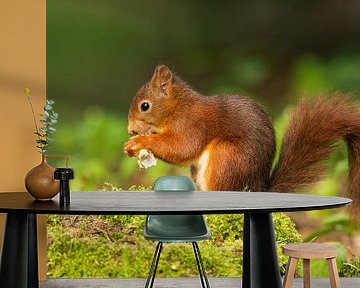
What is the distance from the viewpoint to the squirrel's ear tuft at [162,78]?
4641 mm

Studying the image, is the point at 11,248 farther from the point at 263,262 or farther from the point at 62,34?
the point at 62,34

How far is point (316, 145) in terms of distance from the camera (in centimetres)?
449

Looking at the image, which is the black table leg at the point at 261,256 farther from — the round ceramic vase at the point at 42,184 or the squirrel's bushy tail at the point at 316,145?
the squirrel's bushy tail at the point at 316,145

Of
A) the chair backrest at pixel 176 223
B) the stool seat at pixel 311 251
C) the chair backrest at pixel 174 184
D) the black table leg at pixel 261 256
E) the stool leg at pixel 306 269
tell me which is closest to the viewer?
the black table leg at pixel 261 256

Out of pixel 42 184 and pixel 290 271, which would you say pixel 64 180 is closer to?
pixel 42 184

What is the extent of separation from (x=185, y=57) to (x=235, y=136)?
623 mm

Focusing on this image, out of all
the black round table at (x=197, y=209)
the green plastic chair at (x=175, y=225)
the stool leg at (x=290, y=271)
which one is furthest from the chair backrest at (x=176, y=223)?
the black round table at (x=197, y=209)

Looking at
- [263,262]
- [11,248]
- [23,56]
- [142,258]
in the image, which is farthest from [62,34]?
[263,262]

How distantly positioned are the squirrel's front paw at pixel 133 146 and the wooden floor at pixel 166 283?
2.67 ft

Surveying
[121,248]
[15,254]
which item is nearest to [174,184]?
[121,248]

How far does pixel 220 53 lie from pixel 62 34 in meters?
1.03

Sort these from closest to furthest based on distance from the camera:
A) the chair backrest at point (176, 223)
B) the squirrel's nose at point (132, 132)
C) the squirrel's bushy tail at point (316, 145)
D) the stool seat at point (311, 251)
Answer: the stool seat at point (311, 251)
the chair backrest at point (176, 223)
the squirrel's bushy tail at point (316, 145)
the squirrel's nose at point (132, 132)

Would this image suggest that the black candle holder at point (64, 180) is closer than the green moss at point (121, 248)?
Yes

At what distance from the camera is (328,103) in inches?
180
